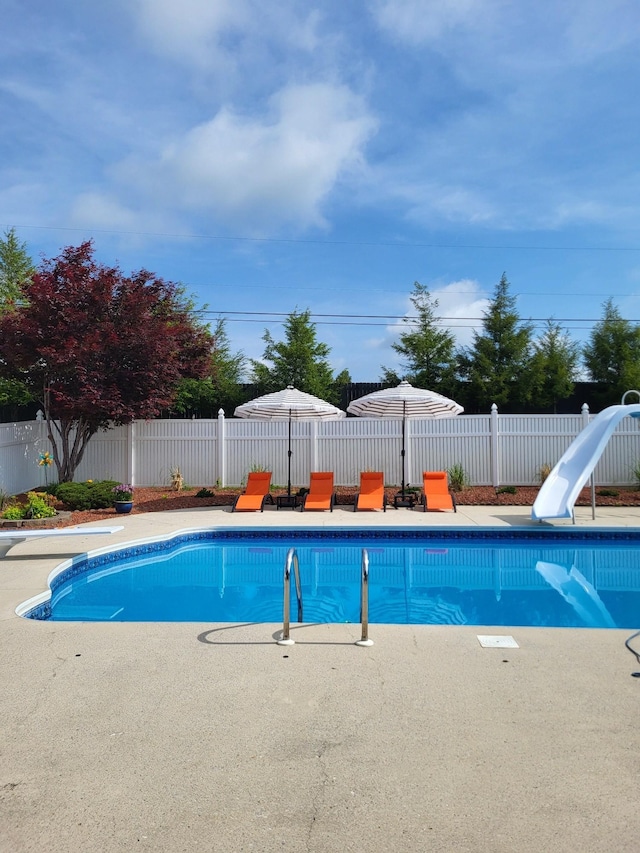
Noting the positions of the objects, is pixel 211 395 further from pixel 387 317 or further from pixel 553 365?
pixel 553 365

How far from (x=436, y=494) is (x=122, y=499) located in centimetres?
626

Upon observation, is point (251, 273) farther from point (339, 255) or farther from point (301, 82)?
point (301, 82)

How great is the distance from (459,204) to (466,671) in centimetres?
1321

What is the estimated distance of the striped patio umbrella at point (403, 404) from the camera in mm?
12117

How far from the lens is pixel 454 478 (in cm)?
1388

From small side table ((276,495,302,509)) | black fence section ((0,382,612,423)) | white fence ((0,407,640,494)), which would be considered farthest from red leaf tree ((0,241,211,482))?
black fence section ((0,382,612,423))

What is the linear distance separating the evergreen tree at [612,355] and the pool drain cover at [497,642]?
16.8m

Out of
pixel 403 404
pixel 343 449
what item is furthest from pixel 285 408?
pixel 343 449

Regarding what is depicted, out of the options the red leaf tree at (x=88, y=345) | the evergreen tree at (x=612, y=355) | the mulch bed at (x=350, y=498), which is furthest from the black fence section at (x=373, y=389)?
the mulch bed at (x=350, y=498)

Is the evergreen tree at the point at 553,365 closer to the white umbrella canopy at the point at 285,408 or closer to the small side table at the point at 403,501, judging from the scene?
the small side table at the point at 403,501

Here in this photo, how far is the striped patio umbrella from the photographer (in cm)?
1212

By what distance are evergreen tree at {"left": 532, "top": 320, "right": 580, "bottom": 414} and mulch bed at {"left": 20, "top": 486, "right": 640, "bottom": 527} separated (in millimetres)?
5970

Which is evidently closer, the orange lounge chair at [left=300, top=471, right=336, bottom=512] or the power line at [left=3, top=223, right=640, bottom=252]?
the orange lounge chair at [left=300, top=471, right=336, bottom=512]

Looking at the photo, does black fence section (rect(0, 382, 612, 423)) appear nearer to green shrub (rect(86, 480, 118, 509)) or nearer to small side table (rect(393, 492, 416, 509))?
green shrub (rect(86, 480, 118, 509))
